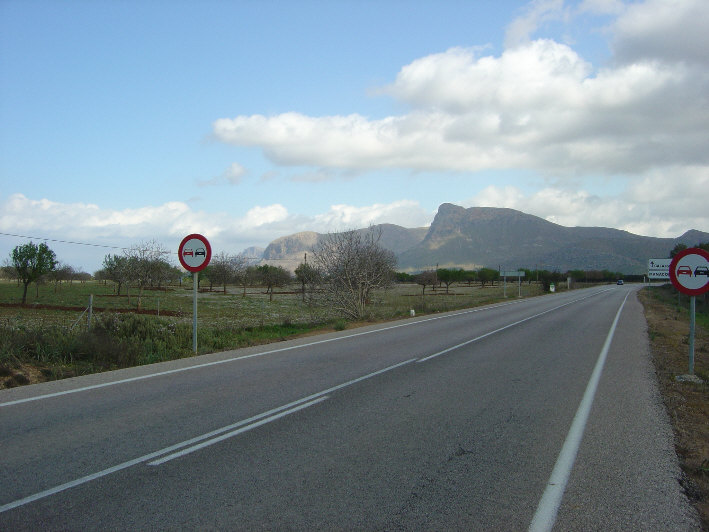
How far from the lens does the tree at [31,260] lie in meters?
38.2

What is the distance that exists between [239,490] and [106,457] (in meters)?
1.63

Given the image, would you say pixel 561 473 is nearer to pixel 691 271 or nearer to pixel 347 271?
pixel 691 271

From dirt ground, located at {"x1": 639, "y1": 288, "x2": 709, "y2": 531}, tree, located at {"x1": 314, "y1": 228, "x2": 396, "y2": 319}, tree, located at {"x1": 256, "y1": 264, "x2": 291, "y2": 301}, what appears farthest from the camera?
tree, located at {"x1": 256, "y1": 264, "x2": 291, "y2": 301}

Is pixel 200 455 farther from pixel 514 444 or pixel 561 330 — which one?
pixel 561 330

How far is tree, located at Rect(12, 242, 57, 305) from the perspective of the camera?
38188mm

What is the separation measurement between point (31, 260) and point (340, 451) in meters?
40.0

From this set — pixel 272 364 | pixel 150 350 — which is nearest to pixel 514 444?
pixel 272 364

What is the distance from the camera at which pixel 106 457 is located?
17.0 ft

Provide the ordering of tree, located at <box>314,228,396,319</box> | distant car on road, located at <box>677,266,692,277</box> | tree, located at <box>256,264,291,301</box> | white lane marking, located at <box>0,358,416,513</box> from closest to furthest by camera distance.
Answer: white lane marking, located at <box>0,358,416,513</box> → distant car on road, located at <box>677,266,692,277</box> → tree, located at <box>314,228,396,319</box> → tree, located at <box>256,264,291,301</box>

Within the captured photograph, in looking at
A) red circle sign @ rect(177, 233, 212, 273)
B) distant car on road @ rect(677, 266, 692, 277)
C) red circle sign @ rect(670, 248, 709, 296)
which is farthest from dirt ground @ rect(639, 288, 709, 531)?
red circle sign @ rect(177, 233, 212, 273)

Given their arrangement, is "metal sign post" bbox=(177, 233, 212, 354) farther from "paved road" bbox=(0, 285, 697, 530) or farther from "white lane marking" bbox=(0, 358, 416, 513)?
"white lane marking" bbox=(0, 358, 416, 513)

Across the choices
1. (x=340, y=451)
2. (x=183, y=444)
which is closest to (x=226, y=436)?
(x=183, y=444)

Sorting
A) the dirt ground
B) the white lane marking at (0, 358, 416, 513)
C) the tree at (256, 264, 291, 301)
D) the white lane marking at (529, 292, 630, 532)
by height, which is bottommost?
the dirt ground

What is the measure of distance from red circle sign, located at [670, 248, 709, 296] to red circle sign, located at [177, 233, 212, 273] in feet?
31.7
